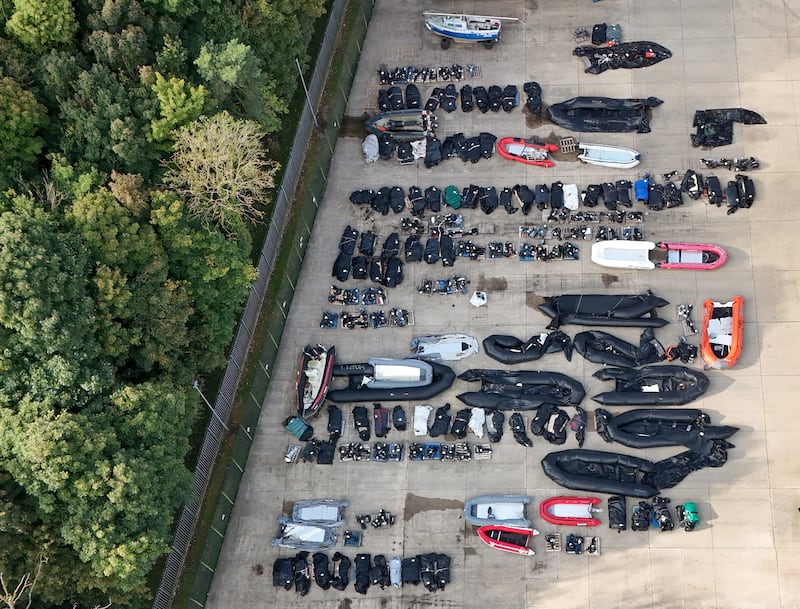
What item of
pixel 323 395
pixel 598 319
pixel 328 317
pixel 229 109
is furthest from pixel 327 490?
pixel 229 109

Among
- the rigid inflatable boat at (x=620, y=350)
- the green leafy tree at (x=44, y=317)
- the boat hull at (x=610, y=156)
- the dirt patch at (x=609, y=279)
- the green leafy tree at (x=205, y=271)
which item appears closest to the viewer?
the green leafy tree at (x=44, y=317)

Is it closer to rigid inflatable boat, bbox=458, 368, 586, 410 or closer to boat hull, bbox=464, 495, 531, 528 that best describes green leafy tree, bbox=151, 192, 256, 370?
rigid inflatable boat, bbox=458, 368, 586, 410

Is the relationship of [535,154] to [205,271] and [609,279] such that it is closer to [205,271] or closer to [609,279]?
[609,279]

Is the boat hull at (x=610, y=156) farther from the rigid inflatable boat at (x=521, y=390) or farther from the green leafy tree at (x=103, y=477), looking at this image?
the green leafy tree at (x=103, y=477)

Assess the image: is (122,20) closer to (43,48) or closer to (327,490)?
(43,48)

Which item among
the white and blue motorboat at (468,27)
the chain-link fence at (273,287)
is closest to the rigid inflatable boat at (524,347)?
the chain-link fence at (273,287)

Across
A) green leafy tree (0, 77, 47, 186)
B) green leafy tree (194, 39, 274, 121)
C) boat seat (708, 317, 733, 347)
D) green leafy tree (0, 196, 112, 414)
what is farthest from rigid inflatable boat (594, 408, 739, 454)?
green leafy tree (0, 77, 47, 186)
